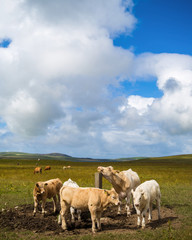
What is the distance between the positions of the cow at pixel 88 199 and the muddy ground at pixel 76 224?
2.03ft

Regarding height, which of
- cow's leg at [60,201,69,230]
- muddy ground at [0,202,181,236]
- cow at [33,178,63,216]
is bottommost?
muddy ground at [0,202,181,236]

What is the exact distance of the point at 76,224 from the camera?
37.1 ft

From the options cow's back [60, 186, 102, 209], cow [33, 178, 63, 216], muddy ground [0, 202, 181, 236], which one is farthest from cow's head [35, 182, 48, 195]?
cow's back [60, 186, 102, 209]

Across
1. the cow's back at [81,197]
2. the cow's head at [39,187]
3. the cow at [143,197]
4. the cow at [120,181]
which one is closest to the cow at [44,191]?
the cow's head at [39,187]

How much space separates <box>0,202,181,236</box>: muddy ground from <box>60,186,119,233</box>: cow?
24.4 inches

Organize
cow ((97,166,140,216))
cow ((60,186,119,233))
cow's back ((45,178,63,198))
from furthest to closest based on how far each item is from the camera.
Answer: cow's back ((45,178,63,198)) < cow ((97,166,140,216)) < cow ((60,186,119,233))

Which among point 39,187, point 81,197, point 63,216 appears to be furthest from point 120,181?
point 39,187

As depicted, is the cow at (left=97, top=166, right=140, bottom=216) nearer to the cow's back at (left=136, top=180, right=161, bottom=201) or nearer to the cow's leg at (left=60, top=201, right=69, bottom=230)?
the cow's back at (left=136, top=180, right=161, bottom=201)

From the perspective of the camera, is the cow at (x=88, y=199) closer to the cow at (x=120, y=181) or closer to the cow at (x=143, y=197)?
the cow at (x=143, y=197)

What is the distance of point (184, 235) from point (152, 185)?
293cm

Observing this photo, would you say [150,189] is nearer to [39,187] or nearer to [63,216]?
[63,216]

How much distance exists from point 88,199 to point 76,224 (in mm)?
1813

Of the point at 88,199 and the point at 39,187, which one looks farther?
the point at 39,187

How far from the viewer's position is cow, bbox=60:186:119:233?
10.2 m
